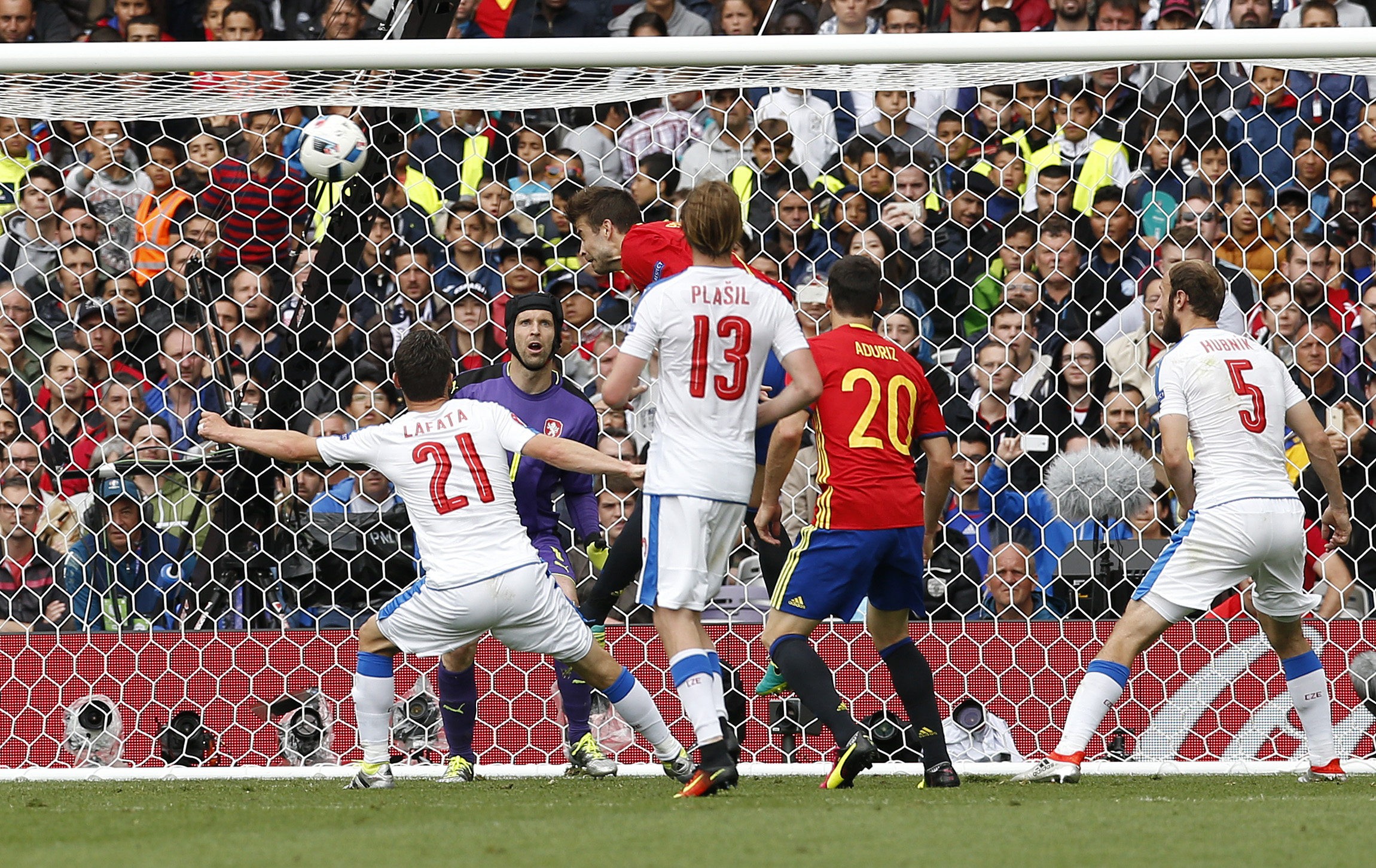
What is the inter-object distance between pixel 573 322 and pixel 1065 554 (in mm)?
2395

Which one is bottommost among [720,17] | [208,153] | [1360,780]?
[1360,780]

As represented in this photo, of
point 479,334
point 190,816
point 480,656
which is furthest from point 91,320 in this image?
point 190,816

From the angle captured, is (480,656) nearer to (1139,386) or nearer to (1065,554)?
(1065,554)

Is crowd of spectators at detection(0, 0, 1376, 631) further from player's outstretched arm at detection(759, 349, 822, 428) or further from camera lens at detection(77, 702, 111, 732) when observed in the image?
player's outstretched arm at detection(759, 349, 822, 428)

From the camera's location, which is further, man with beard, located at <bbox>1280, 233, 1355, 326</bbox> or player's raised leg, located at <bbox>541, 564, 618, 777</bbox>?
man with beard, located at <bbox>1280, 233, 1355, 326</bbox>

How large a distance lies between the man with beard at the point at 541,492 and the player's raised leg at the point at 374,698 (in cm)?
46

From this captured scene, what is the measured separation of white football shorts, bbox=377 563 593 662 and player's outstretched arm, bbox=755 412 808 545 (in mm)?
628

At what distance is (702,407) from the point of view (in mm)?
4238

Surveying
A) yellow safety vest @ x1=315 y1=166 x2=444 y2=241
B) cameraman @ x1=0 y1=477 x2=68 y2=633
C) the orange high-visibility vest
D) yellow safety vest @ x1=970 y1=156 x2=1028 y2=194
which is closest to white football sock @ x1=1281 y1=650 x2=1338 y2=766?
yellow safety vest @ x1=970 y1=156 x2=1028 y2=194

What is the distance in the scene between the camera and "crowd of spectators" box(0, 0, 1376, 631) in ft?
20.6

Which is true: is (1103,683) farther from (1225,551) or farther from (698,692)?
(698,692)

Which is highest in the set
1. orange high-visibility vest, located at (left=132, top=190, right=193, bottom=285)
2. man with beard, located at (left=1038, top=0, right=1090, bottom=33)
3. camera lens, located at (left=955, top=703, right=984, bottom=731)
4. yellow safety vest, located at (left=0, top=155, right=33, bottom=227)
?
man with beard, located at (left=1038, top=0, right=1090, bottom=33)

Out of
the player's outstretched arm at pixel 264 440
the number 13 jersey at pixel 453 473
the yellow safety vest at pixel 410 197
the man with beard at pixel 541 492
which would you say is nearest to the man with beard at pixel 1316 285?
the man with beard at pixel 541 492

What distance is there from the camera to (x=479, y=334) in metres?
6.72
